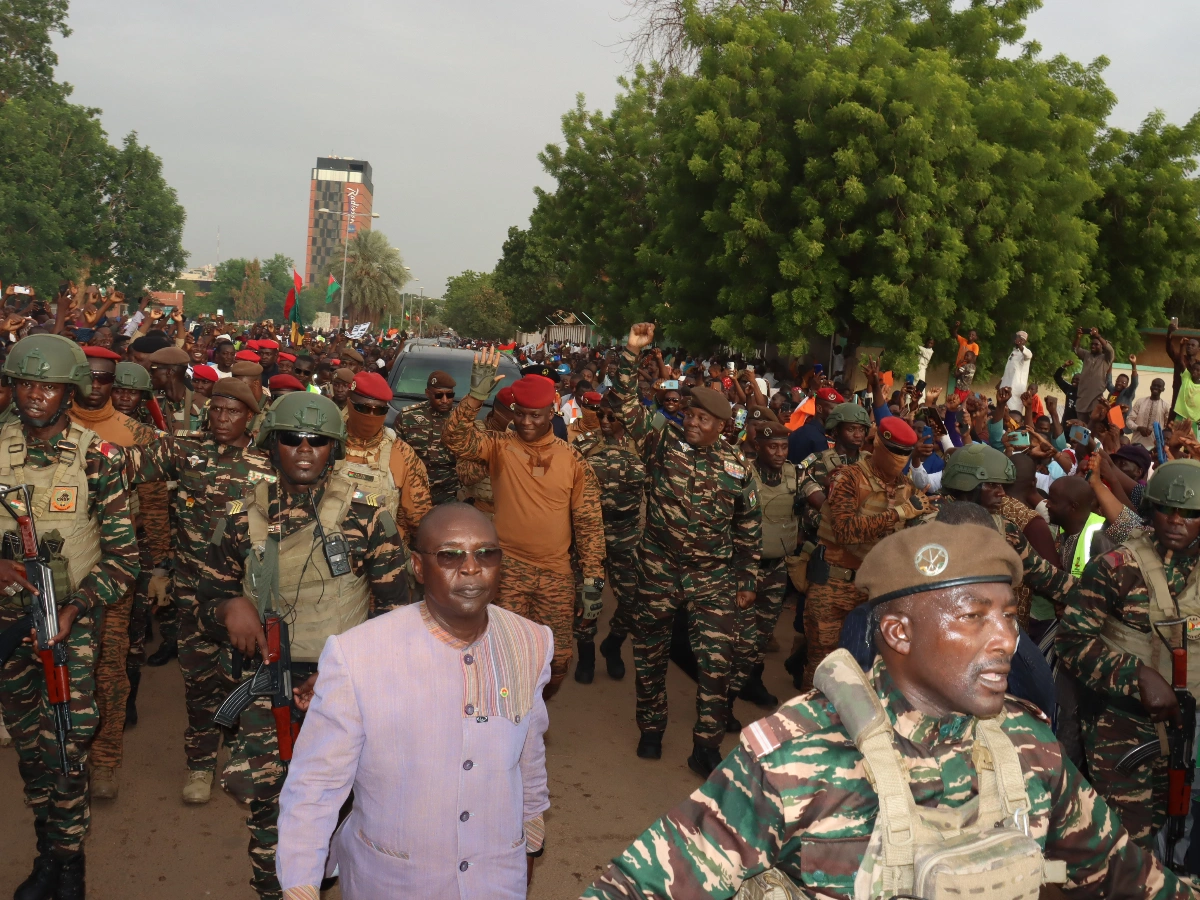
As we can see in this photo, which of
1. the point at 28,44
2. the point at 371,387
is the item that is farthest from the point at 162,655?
the point at 28,44

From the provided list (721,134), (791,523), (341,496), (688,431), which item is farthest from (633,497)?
(721,134)

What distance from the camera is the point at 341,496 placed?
13.1ft

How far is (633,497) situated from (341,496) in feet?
13.7

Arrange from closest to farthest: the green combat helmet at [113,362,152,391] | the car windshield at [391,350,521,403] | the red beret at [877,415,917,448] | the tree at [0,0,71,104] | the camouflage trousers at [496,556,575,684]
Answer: the camouflage trousers at [496,556,575,684], the red beret at [877,415,917,448], the green combat helmet at [113,362,152,391], the car windshield at [391,350,521,403], the tree at [0,0,71,104]

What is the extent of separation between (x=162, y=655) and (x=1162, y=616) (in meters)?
6.40

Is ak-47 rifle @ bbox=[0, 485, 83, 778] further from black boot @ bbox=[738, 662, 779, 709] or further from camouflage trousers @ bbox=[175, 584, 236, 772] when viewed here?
black boot @ bbox=[738, 662, 779, 709]

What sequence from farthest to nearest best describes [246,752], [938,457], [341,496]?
[938,457], [341,496], [246,752]

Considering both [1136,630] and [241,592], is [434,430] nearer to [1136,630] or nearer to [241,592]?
[241,592]

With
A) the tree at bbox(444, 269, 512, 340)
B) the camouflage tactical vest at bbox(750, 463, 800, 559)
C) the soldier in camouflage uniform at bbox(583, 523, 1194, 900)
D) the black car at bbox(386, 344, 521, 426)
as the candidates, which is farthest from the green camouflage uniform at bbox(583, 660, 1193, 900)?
the tree at bbox(444, 269, 512, 340)

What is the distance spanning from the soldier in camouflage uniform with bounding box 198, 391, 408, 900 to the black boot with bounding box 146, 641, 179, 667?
380cm

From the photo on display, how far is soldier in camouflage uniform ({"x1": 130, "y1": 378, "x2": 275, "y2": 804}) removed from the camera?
5.13 meters

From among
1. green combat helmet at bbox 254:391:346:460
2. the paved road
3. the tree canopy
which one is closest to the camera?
green combat helmet at bbox 254:391:346:460

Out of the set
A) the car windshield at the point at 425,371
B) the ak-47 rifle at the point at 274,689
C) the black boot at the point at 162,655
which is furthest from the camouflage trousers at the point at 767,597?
the car windshield at the point at 425,371

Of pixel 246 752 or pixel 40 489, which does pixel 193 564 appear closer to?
pixel 40 489
